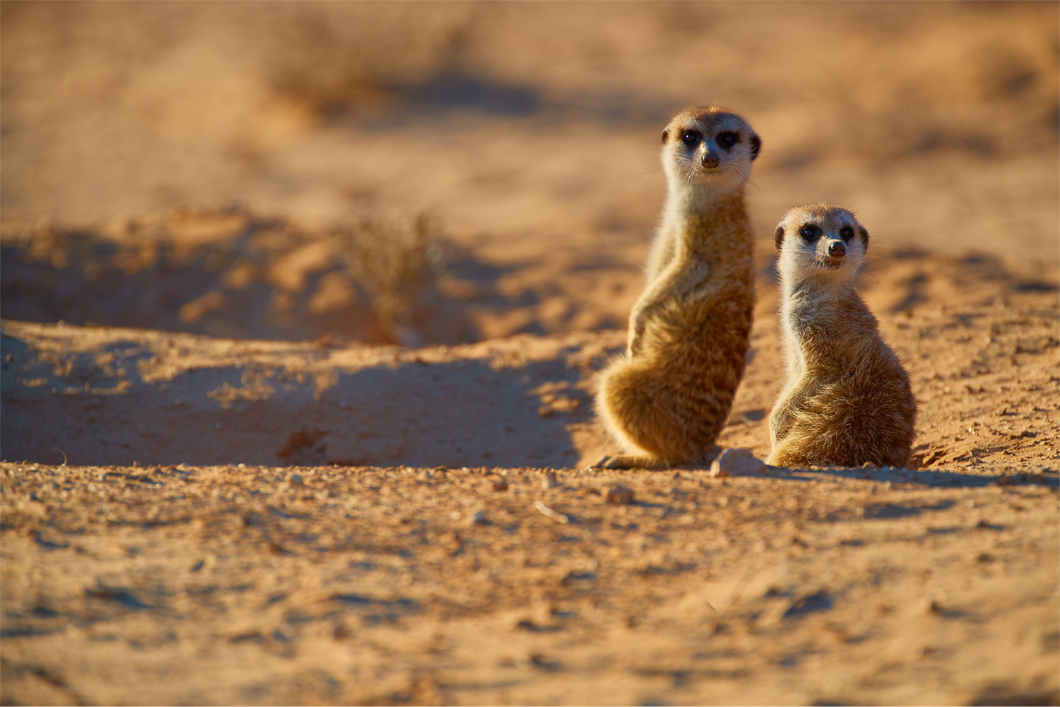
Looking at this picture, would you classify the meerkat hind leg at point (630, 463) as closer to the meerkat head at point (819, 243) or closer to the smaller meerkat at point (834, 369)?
the smaller meerkat at point (834, 369)

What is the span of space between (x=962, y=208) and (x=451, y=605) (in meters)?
8.27

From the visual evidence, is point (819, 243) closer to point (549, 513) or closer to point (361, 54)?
point (549, 513)

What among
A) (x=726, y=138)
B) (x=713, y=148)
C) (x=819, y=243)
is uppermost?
(x=726, y=138)

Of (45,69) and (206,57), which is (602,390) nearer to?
(206,57)

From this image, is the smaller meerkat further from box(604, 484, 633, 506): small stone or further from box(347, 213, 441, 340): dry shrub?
box(347, 213, 441, 340): dry shrub

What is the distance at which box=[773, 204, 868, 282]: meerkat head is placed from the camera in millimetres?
3234

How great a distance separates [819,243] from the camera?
3.20m

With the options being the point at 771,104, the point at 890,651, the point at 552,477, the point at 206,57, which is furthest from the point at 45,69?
the point at 890,651

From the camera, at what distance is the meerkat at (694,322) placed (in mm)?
3355

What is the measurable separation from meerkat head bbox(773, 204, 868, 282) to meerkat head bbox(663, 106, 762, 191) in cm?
36

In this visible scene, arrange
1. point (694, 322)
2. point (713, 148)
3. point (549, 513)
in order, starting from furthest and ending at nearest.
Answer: point (713, 148)
point (694, 322)
point (549, 513)

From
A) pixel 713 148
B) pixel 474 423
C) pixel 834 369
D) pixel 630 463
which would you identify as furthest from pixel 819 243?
pixel 474 423

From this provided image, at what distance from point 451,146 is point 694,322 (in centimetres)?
770

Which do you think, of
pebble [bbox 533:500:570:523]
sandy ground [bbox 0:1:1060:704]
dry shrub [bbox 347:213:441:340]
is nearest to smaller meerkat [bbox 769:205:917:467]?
sandy ground [bbox 0:1:1060:704]
